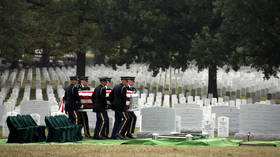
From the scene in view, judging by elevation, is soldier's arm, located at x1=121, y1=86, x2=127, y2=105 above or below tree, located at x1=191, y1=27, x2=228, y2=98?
below

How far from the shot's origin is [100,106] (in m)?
17.3

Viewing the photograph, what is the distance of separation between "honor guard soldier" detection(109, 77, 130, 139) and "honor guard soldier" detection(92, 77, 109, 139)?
291 millimetres

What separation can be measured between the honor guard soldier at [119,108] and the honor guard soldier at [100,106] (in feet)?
0.95

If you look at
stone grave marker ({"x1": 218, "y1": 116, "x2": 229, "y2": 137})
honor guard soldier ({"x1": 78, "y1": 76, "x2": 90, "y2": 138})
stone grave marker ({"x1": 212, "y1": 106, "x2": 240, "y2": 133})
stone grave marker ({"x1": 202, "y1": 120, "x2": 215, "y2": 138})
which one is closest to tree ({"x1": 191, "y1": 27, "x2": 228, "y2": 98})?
stone grave marker ({"x1": 212, "y1": 106, "x2": 240, "y2": 133})

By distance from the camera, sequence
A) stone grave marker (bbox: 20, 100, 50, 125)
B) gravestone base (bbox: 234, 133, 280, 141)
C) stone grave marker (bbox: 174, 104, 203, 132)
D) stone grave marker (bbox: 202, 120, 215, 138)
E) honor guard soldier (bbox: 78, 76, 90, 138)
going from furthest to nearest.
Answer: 1. stone grave marker (bbox: 20, 100, 50, 125)
2. stone grave marker (bbox: 174, 104, 203, 132)
3. stone grave marker (bbox: 202, 120, 215, 138)
4. honor guard soldier (bbox: 78, 76, 90, 138)
5. gravestone base (bbox: 234, 133, 280, 141)

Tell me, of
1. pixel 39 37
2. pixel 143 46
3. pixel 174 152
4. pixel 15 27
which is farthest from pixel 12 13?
pixel 174 152

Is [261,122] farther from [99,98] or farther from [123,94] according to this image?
[99,98]

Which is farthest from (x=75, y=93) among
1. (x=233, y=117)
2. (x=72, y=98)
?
(x=233, y=117)

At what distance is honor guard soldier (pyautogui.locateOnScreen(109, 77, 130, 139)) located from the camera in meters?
17.4

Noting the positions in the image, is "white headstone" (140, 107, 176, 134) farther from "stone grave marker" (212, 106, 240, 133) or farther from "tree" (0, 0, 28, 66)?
"tree" (0, 0, 28, 66)

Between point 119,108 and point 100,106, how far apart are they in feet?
1.66

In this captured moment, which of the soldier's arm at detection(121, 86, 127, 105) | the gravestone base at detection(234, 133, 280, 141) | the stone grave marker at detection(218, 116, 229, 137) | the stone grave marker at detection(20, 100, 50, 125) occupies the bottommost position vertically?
the gravestone base at detection(234, 133, 280, 141)

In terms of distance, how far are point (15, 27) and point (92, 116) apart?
1505cm

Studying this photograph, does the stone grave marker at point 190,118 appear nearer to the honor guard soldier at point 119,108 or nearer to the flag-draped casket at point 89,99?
the flag-draped casket at point 89,99
